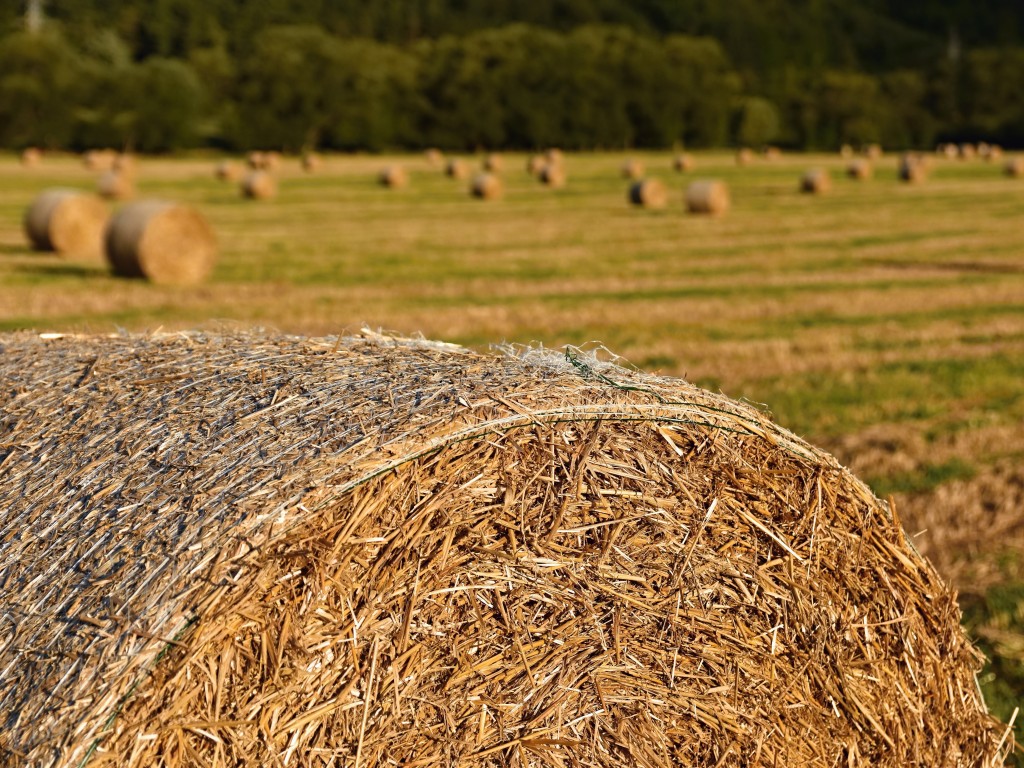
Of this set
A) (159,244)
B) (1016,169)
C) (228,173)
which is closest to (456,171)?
(228,173)

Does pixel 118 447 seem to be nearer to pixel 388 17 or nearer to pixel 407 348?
pixel 407 348

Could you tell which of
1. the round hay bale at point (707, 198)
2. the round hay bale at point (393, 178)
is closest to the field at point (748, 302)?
the round hay bale at point (707, 198)

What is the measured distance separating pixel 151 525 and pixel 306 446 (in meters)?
0.48

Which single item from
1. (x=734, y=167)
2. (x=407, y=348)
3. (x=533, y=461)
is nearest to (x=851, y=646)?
(x=533, y=461)

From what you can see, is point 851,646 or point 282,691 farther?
point 851,646

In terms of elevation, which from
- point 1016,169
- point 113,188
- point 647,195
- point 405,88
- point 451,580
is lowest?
point 405,88

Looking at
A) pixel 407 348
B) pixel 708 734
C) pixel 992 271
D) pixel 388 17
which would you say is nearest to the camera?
pixel 708 734

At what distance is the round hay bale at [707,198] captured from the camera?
32.0 meters

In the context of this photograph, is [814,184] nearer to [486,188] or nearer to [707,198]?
[707,198]

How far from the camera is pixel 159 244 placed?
1970 cm

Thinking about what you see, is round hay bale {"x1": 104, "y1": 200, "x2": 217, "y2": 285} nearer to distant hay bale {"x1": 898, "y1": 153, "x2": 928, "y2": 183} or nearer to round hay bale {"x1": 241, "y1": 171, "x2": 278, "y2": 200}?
round hay bale {"x1": 241, "y1": 171, "x2": 278, "y2": 200}

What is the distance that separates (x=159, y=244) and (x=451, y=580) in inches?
679

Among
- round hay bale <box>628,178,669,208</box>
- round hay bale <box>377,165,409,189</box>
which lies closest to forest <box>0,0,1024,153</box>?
round hay bale <box>377,165,409,189</box>

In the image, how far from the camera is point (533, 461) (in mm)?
3688
